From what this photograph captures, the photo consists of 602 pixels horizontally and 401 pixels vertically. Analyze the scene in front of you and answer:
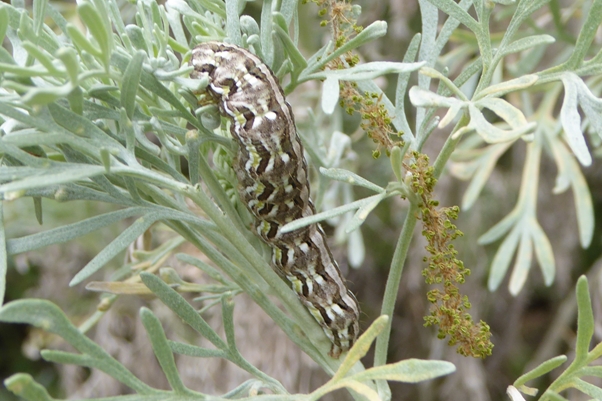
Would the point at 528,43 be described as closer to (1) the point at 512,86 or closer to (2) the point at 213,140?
(1) the point at 512,86

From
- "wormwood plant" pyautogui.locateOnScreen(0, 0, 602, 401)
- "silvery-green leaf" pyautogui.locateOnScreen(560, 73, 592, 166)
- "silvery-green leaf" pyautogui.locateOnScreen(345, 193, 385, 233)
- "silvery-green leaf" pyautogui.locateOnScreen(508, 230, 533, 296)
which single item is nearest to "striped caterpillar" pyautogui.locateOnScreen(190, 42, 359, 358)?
"wormwood plant" pyautogui.locateOnScreen(0, 0, 602, 401)

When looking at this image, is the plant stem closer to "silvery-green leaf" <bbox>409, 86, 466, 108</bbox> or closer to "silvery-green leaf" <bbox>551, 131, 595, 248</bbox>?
"silvery-green leaf" <bbox>409, 86, 466, 108</bbox>

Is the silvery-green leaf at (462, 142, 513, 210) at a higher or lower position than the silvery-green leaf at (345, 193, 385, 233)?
lower

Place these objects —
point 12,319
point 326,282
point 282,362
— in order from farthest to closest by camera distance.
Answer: point 282,362 → point 326,282 → point 12,319

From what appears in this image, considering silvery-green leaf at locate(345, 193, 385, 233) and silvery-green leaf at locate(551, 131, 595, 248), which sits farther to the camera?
silvery-green leaf at locate(551, 131, 595, 248)

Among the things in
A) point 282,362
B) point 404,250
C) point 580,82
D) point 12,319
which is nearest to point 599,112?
point 580,82

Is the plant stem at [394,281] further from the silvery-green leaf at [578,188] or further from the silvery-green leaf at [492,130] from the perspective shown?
the silvery-green leaf at [578,188]

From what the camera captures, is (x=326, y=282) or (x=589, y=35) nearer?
(x=589, y=35)

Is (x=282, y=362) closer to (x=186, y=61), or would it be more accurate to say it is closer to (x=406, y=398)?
(x=406, y=398)
